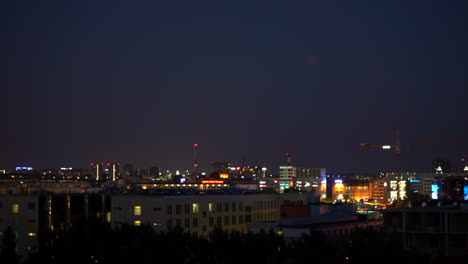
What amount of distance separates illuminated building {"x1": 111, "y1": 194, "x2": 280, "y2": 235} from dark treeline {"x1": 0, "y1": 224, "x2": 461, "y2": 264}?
11.3 meters

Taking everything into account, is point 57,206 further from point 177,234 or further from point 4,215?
point 177,234

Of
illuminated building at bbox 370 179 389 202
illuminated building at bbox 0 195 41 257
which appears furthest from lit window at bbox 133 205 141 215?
illuminated building at bbox 370 179 389 202

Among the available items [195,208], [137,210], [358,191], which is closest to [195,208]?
[195,208]

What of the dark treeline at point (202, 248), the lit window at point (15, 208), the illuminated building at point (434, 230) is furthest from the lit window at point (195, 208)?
the illuminated building at point (434, 230)

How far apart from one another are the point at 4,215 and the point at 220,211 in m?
15.7

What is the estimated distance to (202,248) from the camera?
35.8m

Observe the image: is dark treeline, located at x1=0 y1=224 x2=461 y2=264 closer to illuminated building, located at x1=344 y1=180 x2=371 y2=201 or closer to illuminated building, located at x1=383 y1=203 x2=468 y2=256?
illuminated building, located at x1=383 y1=203 x2=468 y2=256

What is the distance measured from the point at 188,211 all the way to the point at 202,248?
61.5 ft

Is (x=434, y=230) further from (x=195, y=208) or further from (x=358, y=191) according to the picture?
(x=358, y=191)

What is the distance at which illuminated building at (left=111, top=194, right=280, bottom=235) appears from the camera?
52.5 metres

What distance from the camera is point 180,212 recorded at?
176 ft

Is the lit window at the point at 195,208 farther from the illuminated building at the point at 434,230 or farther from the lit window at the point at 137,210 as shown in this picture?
the illuminated building at the point at 434,230

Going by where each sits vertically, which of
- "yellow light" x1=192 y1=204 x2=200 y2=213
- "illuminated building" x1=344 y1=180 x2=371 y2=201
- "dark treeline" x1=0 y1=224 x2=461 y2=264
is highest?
"yellow light" x1=192 y1=204 x2=200 y2=213

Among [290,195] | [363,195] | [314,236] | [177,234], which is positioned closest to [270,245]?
[314,236]
